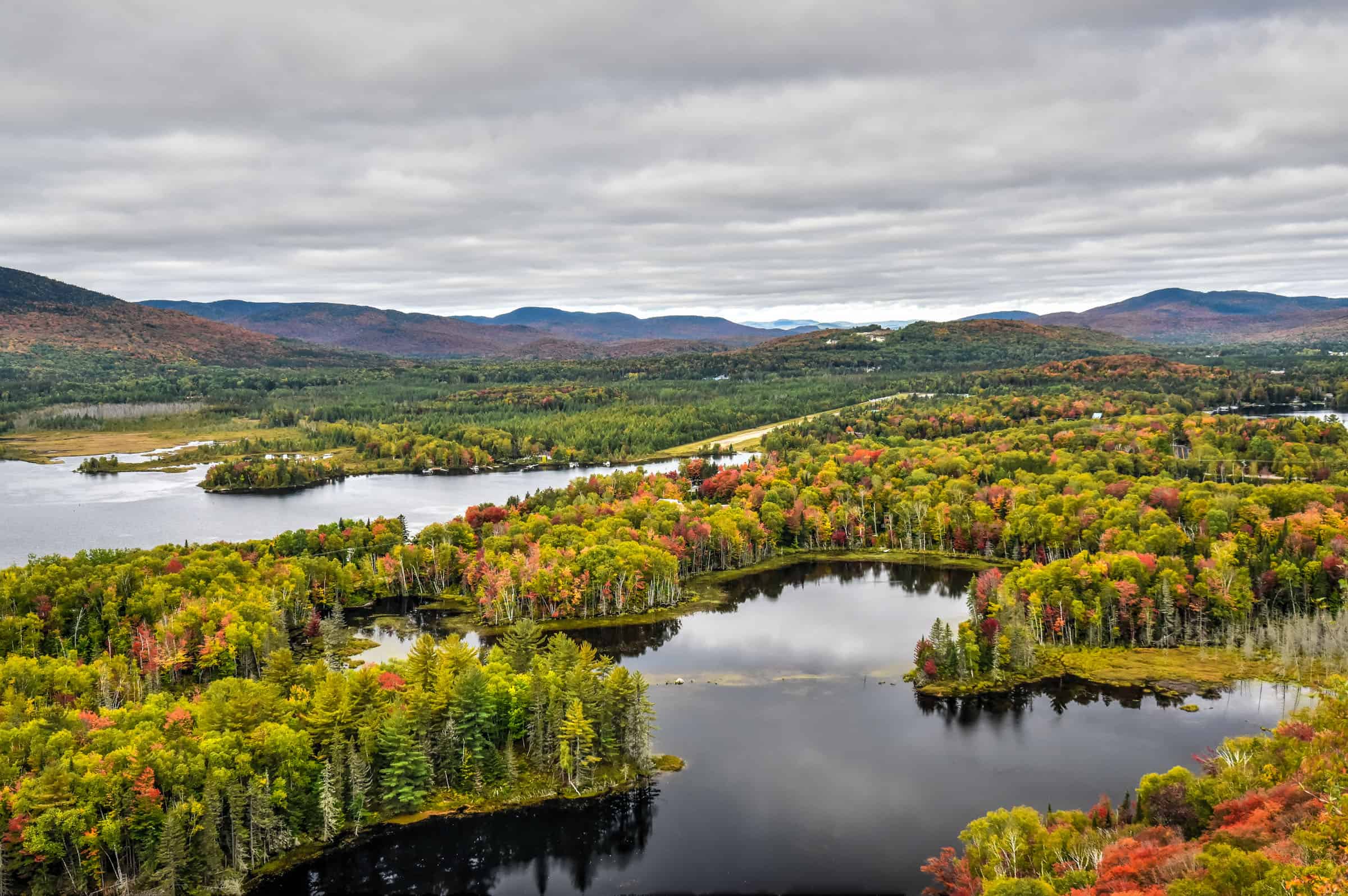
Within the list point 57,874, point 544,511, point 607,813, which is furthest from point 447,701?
point 544,511

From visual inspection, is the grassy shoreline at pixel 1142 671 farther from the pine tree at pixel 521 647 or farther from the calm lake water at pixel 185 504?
the calm lake water at pixel 185 504

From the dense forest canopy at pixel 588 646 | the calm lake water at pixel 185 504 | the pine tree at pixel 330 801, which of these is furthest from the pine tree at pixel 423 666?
the calm lake water at pixel 185 504

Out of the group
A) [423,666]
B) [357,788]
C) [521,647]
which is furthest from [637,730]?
[357,788]

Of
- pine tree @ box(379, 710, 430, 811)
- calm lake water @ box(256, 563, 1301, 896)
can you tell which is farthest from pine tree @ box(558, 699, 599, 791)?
pine tree @ box(379, 710, 430, 811)

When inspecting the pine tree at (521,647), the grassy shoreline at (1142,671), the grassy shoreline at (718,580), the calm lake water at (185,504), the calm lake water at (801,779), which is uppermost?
the calm lake water at (185,504)

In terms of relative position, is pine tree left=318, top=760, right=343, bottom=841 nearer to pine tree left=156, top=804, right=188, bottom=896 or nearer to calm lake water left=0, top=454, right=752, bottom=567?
pine tree left=156, top=804, right=188, bottom=896

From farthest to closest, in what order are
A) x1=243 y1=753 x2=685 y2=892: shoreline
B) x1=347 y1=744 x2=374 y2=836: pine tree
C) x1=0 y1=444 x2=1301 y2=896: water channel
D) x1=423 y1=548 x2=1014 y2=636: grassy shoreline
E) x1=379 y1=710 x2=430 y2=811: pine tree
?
x1=423 y1=548 x2=1014 y2=636: grassy shoreline → x1=379 y1=710 x2=430 y2=811: pine tree → x1=347 y1=744 x2=374 y2=836: pine tree → x1=243 y1=753 x2=685 y2=892: shoreline → x1=0 y1=444 x2=1301 y2=896: water channel
